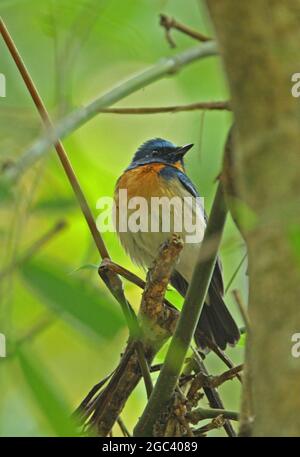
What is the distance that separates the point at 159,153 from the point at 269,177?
11.0 feet

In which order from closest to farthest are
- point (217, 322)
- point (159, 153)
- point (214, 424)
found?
point (214, 424) < point (217, 322) < point (159, 153)

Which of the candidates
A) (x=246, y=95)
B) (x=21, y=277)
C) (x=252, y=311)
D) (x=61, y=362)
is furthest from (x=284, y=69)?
(x=61, y=362)

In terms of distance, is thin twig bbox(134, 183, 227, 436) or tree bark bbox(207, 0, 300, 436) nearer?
tree bark bbox(207, 0, 300, 436)

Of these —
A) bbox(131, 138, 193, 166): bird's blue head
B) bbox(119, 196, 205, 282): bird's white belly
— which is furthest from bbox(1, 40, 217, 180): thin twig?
bbox(131, 138, 193, 166): bird's blue head

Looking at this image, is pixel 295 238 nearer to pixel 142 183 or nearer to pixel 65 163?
pixel 65 163

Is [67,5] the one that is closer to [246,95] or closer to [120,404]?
[246,95]

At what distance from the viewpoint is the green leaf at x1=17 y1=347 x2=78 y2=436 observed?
559 millimetres

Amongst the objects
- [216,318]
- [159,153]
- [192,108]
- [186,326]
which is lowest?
[216,318]

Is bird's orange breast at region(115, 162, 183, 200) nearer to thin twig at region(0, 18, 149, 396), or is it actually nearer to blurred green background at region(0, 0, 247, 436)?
blurred green background at region(0, 0, 247, 436)

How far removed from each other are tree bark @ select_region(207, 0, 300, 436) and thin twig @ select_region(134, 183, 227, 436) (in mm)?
412

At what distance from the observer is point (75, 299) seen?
2.11 feet

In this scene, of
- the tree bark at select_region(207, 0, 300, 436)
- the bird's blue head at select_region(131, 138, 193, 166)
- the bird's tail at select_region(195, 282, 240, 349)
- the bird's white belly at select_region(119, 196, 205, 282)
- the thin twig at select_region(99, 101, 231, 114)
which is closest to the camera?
the tree bark at select_region(207, 0, 300, 436)

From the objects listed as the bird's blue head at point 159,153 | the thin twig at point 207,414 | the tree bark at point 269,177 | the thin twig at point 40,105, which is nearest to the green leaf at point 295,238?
the tree bark at point 269,177

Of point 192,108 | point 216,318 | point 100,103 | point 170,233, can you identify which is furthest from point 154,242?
point 100,103
